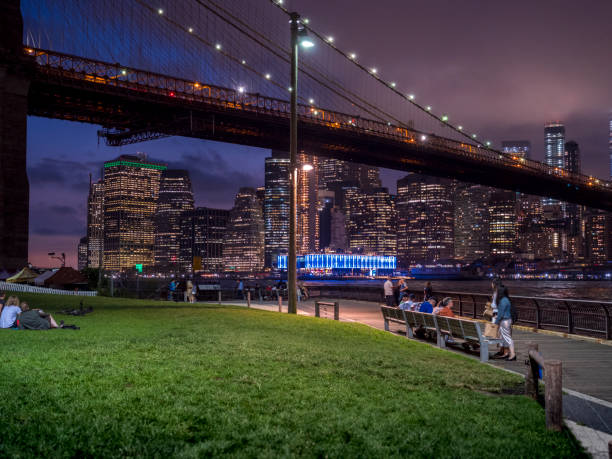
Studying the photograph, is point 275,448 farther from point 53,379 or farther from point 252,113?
point 252,113

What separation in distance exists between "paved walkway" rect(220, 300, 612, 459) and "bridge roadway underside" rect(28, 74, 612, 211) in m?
33.7

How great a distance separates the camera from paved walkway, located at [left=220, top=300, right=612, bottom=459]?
5090 millimetres

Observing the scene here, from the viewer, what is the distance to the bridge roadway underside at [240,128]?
39981 mm

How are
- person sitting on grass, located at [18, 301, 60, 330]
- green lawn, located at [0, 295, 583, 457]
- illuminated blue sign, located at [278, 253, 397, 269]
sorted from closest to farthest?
green lawn, located at [0, 295, 583, 457] → person sitting on grass, located at [18, 301, 60, 330] → illuminated blue sign, located at [278, 253, 397, 269]

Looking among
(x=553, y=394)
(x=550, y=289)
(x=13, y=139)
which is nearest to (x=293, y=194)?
(x=553, y=394)

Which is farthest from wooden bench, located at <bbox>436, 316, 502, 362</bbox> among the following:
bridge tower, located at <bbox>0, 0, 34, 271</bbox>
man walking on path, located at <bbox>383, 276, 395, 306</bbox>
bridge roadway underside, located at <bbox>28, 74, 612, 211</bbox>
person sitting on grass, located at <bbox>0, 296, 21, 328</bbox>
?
bridge roadway underside, located at <bbox>28, 74, 612, 211</bbox>

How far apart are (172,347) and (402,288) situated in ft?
43.9

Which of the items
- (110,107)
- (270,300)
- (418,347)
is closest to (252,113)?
(110,107)

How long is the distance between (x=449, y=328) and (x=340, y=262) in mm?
142253

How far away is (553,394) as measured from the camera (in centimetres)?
497

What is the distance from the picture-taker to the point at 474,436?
4.76m

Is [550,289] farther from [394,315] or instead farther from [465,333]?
[465,333]

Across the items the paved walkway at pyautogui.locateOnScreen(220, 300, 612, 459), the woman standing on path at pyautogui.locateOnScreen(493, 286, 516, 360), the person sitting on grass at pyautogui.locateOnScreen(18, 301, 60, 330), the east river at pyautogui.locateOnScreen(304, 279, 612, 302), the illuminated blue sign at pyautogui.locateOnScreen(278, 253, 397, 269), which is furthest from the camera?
the illuminated blue sign at pyautogui.locateOnScreen(278, 253, 397, 269)

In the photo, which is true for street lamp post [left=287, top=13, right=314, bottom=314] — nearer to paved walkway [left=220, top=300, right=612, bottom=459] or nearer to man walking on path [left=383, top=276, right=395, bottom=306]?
paved walkway [left=220, top=300, right=612, bottom=459]
